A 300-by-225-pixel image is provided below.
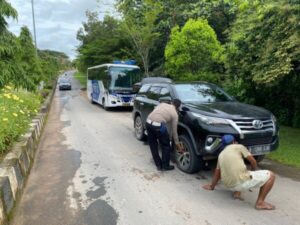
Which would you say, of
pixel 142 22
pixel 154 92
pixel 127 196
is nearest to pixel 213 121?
pixel 127 196

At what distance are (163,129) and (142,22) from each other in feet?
49.4

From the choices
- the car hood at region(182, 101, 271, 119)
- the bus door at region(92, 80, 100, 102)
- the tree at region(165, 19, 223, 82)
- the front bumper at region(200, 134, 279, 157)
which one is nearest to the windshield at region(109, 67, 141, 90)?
the tree at region(165, 19, 223, 82)

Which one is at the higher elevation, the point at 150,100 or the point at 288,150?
the point at 150,100

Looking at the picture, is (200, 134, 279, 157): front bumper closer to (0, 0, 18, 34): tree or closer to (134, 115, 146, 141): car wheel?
(134, 115, 146, 141): car wheel

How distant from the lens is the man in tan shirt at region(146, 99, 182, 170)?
5.39m

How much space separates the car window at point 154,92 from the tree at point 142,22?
11668 mm

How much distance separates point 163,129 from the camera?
17.8 ft

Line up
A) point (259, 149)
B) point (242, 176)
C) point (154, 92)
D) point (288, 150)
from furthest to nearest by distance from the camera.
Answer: point (154, 92), point (288, 150), point (259, 149), point (242, 176)

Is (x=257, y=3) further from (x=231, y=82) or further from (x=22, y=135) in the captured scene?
(x=22, y=135)

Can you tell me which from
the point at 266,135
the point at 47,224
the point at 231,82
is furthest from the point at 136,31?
the point at 47,224

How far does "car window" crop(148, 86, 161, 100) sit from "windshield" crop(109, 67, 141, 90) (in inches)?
307

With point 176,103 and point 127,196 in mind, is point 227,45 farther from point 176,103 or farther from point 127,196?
point 127,196

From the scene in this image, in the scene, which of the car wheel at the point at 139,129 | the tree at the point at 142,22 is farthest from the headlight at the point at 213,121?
the tree at the point at 142,22

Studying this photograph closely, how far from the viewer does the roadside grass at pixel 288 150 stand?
19.6ft
